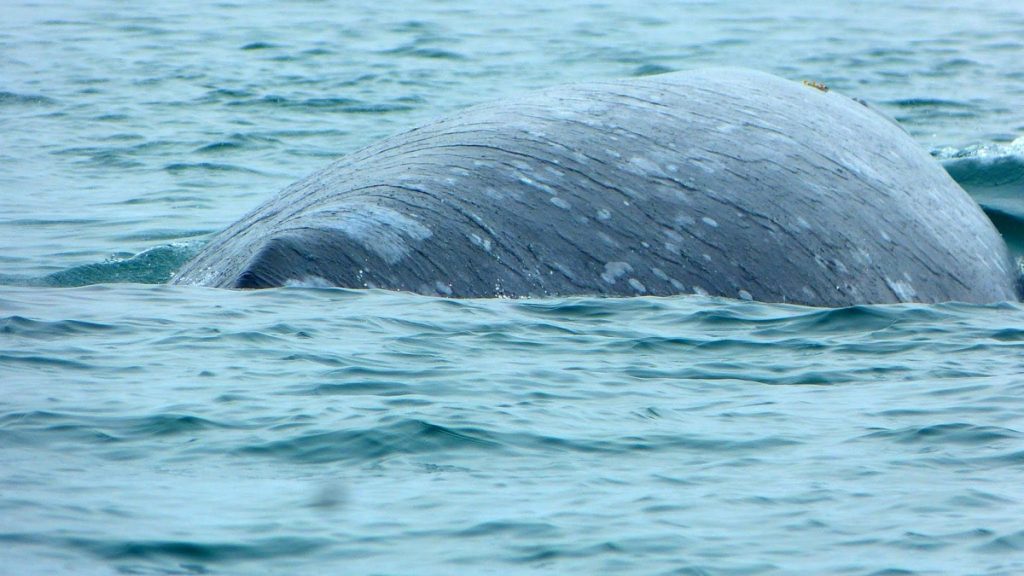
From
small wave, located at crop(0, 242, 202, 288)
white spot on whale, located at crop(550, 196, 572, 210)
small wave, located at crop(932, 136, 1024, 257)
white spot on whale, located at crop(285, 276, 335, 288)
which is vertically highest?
white spot on whale, located at crop(550, 196, 572, 210)

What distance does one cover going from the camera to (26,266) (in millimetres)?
11102

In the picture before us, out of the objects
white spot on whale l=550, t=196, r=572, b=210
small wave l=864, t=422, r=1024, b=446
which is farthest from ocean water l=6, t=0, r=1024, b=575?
white spot on whale l=550, t=196, r=572, b=210

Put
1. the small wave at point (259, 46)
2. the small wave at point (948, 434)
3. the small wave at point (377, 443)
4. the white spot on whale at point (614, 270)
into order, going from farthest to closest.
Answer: the small wave at point (259, 46)
the white spot on whale at point (614, 270)
the small wave at point (948, 434)
the small wave at point (377, 443)

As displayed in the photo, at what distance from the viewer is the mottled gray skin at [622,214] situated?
8070 millimetres

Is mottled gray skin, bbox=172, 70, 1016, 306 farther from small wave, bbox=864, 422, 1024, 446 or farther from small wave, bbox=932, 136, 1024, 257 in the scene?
small wave, bbox=932, 136, 1024, 257

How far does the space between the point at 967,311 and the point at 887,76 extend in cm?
1466

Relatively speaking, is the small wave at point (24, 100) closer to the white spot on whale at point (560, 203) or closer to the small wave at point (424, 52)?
the small wave at point (424, 52)

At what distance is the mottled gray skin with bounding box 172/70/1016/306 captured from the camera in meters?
8.07

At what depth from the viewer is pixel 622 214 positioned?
840 cm

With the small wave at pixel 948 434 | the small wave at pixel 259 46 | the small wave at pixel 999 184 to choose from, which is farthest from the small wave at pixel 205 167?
the small wave at pixel 948 434

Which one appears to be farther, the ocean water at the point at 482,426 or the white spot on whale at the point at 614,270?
the white spot on whale at the point at 614,270

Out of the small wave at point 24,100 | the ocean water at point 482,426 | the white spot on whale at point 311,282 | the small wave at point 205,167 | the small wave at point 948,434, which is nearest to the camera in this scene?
the ocean water at point 482,426

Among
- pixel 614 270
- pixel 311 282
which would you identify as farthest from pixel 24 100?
pixel 614 270

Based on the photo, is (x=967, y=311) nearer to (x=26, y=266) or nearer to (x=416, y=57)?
(x=26, y=266)
